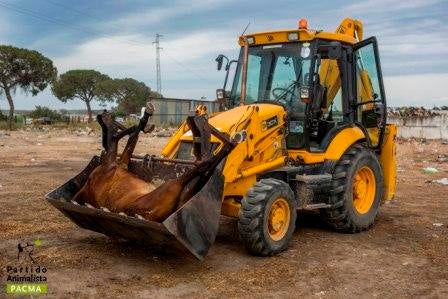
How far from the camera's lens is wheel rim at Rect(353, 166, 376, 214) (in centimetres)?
729

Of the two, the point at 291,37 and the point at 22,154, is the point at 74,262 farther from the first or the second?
the point at 22,154

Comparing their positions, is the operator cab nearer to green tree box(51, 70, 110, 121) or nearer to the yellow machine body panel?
the yellow machine body panel

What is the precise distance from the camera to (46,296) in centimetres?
444

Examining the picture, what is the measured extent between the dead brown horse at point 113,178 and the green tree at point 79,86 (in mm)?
49764

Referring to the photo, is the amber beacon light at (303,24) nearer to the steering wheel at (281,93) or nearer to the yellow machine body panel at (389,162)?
the steering wheel at (281,93)

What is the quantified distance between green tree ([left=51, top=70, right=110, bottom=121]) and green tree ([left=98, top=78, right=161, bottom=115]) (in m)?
2.22

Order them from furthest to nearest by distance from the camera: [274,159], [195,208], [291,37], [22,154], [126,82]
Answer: [126,82], [22,154], [291,37], [274,159], [195,208]

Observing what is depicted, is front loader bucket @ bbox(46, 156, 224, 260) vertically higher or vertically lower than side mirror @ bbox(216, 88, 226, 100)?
lower

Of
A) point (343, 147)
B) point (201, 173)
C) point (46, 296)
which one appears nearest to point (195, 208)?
point (201, 173)

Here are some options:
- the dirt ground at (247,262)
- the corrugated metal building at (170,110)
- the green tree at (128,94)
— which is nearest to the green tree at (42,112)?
the green tree at (128,94)

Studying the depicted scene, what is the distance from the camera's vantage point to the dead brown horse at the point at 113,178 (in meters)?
5.38

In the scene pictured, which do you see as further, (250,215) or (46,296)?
(250,215)

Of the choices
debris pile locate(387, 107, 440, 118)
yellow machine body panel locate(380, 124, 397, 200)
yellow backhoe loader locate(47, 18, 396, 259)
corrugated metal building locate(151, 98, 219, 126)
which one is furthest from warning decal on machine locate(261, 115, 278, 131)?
corrugated metal building locate(151, 98, 219, 126)

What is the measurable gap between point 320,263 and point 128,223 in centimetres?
201
